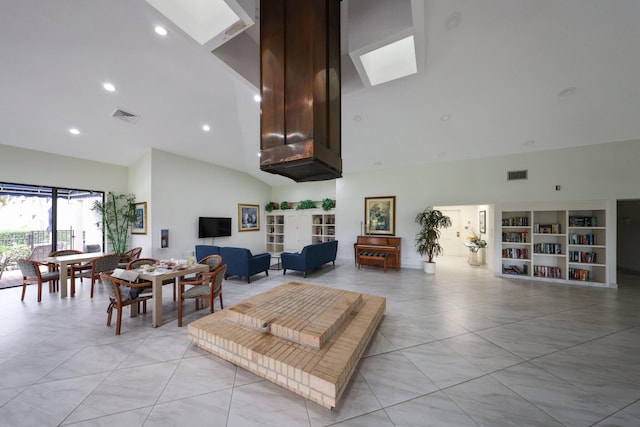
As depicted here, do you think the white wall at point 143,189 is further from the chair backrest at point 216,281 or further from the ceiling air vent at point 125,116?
the chair backrest at point 216,281

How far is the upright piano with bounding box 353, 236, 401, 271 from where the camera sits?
21.5 feet

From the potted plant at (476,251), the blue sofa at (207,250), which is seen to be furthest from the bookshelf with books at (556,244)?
the blue sofa at (207,250)

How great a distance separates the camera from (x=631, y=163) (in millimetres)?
4723

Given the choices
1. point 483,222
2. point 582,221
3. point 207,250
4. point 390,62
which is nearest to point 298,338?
point 390,62

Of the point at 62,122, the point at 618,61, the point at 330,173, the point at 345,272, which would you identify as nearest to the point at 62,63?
the point at 62,122

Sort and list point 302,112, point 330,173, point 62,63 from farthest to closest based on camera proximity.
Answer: point 62,63, point 330,173, point 302,112

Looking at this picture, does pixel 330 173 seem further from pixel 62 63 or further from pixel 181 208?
pixel 181 208

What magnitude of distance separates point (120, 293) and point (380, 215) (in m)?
6.34

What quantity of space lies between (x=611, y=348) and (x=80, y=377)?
5656 millimetres

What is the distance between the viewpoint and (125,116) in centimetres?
458

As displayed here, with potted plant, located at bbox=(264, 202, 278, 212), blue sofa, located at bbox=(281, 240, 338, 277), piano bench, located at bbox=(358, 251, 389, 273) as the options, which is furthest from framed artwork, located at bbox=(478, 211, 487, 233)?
potted plant, located at bbox=(264, 202, 278, 212)

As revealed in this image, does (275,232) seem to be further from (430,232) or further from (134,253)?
(430,232)

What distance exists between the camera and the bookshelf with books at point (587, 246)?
4.96m

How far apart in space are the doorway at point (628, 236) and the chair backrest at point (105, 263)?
1259 centimetres
